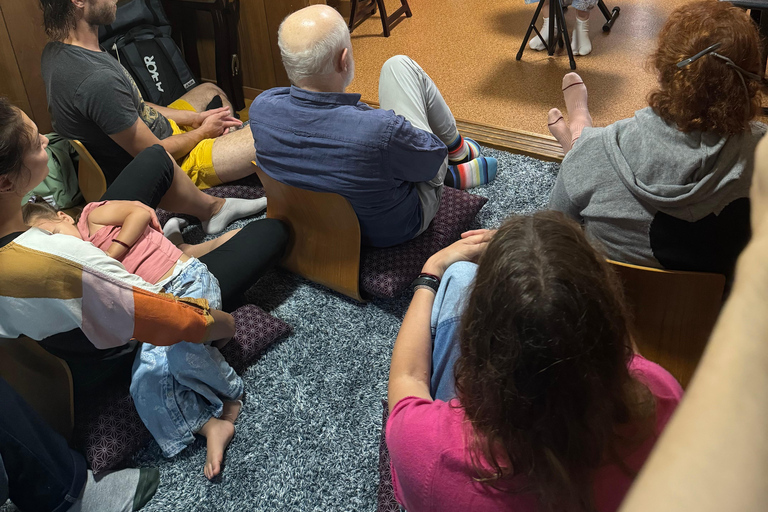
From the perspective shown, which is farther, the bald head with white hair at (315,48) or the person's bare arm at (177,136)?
the person's bare arm at (177,136)

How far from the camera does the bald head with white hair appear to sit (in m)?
1.67

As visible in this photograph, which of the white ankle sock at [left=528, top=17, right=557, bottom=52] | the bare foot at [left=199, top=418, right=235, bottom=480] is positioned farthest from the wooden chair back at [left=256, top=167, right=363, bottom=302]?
the white ankle sock at [left=528, top=17, right=557, bottom=52]

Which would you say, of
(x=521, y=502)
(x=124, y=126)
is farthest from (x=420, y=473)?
(x=124, y=126)

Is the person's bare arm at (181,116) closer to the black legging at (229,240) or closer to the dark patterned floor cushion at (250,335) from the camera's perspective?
the black legging at (229,240)

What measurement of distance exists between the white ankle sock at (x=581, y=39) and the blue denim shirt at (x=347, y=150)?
76.6 inches

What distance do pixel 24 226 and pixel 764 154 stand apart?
1447 millimetres

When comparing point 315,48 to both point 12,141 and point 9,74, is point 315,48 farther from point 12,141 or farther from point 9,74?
point 9,74

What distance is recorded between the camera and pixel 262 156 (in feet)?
5.96

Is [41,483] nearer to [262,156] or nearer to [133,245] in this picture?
[133,245]

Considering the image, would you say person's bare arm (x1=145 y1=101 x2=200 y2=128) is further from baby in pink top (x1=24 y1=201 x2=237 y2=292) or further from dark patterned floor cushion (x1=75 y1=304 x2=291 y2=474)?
dark patterned floor cushion (x1=75 y1=304 x2=291 y2=474)

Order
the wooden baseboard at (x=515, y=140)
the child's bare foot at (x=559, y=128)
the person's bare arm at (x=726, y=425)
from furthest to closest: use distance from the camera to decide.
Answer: the wooden baseboard at (x=515, y=140) → the child's bare foot at (x=559, y=128) → the person's bare arm at (x=726, y=425)

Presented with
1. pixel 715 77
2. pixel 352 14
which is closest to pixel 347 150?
pixel 715 77

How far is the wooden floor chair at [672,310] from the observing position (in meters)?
1.25

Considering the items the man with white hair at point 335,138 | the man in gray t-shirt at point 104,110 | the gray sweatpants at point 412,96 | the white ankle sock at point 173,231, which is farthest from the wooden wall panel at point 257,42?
the man with white hair at point 335,138
